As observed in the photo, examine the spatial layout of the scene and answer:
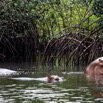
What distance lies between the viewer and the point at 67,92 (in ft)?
38.5

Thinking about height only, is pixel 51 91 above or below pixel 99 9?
below

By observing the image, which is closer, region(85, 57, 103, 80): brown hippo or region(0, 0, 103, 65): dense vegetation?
region(85, 57, 103, 80): brown hippo

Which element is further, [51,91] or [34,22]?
[34,22]

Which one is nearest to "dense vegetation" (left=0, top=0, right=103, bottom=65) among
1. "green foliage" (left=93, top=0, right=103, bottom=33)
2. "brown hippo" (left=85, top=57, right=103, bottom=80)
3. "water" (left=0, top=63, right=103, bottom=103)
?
"green foliage" (left=93, top=0, right=103, bottom=33)

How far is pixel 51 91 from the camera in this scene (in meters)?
11.9

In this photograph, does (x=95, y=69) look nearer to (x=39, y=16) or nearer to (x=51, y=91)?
(x=51, y=91)

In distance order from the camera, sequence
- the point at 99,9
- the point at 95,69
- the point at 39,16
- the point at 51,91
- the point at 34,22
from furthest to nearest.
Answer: the point at 34,22, the point at 39,16, the point at 99,9, the point at 95,69, the point at 51,91

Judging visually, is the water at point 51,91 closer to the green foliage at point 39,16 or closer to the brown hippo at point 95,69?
the brown hippo at point 95,69

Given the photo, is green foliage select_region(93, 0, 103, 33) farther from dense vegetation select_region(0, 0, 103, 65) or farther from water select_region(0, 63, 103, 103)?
dense vegetation select_region(0, 0, 103, 65)

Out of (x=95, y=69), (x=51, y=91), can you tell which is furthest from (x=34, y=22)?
(x=51, y=91)

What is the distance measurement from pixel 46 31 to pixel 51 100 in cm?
1696

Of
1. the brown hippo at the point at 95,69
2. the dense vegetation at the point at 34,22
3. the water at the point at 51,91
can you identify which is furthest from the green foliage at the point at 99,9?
Answer: the dense vegetation at the point at 34,22

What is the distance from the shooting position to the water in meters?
10.7

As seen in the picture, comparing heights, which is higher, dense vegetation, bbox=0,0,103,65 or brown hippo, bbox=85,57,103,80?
dense vegetation, bbox=0,0,103,65
